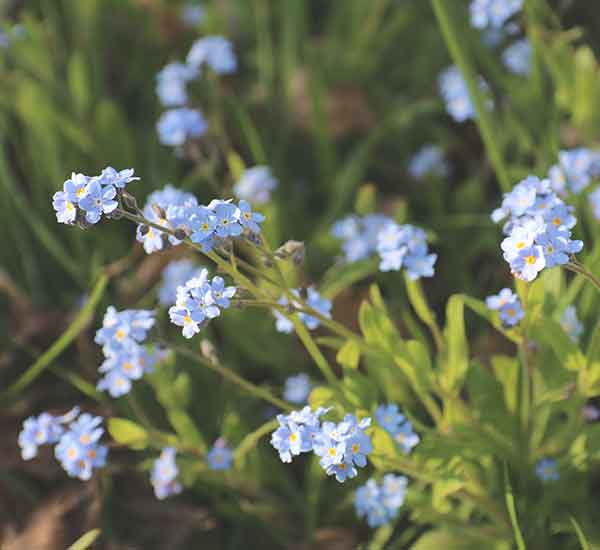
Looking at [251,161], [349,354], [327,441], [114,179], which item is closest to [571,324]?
[349,354]

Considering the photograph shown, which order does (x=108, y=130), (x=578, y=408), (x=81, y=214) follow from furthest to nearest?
(x=108, y=130)
(x=578, y=408)
(x=81, y=214)

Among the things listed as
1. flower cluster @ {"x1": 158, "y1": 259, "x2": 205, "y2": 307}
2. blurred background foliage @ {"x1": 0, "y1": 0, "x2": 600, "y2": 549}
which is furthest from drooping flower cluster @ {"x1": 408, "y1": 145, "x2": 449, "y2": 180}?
flower cluster @ {"x1": 158, "y1": 259, "x2": 205, "y2": 307}

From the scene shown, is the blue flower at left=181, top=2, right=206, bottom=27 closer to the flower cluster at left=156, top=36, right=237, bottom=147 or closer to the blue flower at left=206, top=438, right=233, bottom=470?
the flower cluster at left=156, top=36, right=237, bottom=147

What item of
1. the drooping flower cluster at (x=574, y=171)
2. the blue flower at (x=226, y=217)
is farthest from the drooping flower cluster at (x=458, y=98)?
the blue flower at (x=226, y=217)

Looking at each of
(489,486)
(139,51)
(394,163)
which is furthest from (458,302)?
(139,51)

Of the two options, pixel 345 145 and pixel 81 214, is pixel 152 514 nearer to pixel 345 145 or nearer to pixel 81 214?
pixel 81 214

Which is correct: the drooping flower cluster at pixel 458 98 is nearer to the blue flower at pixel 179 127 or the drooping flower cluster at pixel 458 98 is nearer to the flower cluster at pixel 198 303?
the blue flower at pixel 179 127

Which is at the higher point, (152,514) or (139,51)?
(139,51)

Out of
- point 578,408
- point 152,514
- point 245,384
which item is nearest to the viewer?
point 245,384
